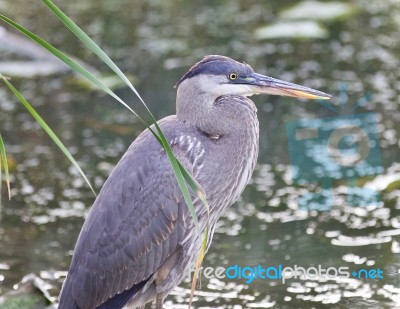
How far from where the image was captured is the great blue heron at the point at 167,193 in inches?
148

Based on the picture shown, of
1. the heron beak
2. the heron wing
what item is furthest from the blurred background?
the heron beak

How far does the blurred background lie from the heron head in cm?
102

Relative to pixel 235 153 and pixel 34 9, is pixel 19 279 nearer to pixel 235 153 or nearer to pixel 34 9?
Answer: pixel 235 153

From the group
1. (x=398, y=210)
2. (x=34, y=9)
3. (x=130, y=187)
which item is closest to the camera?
(x=130, y=187)

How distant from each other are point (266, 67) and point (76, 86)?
1472 millimetres

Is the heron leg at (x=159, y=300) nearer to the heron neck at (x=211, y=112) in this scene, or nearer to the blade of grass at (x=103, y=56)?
the heron neck at (x=211, y=112)

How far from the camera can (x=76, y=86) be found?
23.9 ft

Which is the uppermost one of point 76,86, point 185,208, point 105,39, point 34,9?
point 34,9

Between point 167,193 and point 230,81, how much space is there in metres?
0.55

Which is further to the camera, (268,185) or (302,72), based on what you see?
(302,72)

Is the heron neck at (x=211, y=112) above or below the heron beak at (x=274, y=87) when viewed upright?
below

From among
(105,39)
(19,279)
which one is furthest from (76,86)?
(19,279)

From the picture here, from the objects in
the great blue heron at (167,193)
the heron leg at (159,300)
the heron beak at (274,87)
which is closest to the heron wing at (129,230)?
the great blue heron at (167,193)

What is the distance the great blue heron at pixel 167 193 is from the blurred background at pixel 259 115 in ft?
1.53
